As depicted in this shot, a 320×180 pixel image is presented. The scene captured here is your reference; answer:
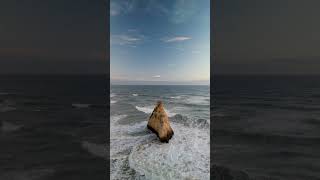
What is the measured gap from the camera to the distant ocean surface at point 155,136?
5.37 metres

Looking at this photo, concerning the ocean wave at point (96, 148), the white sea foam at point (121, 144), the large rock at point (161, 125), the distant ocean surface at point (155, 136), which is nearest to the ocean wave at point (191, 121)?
the distant ocean surface at point (155, 136)

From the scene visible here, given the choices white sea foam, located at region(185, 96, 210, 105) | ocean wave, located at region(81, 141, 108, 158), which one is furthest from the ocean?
white sea foam, located at region(185, 96, 210, 105)

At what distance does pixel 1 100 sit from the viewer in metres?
28.2

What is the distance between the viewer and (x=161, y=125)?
6.65 metres

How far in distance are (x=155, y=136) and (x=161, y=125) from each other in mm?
316

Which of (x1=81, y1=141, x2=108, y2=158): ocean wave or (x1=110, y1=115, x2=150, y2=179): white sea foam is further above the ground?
(x1=110, y1=115, x2=150, y2=179): white sea foam

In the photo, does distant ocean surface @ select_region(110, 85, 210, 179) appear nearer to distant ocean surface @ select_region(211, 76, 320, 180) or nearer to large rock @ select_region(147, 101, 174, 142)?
large rock @ select_region(147, 101, 174, 142)

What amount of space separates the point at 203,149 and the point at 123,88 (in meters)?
1.97

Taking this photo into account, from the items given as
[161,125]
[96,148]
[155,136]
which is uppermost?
[161,125]

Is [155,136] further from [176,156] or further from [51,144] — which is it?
[51,144]

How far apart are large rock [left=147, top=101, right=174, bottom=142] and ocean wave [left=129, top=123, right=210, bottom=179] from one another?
13cm

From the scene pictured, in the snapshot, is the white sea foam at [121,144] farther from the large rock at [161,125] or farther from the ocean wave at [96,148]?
the ocean wave at [96,148]

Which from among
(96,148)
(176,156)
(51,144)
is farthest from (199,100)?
(51,144)

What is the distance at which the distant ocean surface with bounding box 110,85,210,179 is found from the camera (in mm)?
5371
